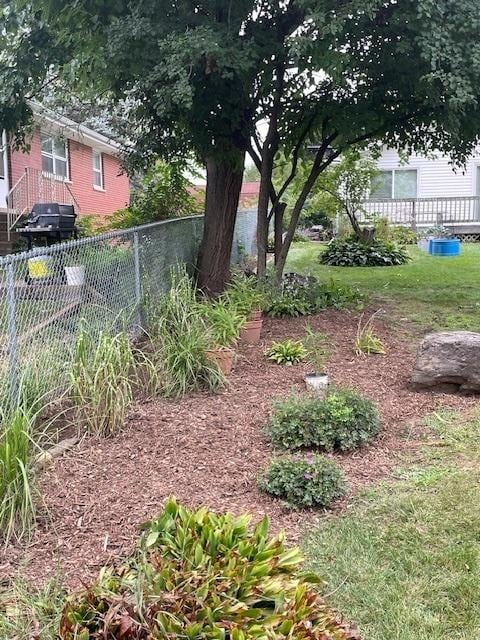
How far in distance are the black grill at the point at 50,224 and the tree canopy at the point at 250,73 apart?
1593 millimetres

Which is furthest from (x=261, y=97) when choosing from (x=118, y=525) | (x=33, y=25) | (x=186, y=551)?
(x=186, y=551)

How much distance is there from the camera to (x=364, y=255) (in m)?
15.9

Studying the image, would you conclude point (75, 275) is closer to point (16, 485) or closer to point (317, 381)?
point (317, 381)

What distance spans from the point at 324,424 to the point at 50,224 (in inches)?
294

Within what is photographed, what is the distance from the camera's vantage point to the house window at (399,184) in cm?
2450

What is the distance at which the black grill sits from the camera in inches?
414

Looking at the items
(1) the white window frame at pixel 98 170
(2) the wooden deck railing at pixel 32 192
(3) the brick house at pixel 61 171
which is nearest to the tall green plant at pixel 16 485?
(3) the brick house at pixel 61 171

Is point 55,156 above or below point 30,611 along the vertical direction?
above

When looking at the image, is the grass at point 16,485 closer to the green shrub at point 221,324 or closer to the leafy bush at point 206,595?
the leafy bush at point 206,595

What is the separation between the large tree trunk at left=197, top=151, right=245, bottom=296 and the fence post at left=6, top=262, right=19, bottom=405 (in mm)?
4985

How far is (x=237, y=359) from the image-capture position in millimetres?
6625

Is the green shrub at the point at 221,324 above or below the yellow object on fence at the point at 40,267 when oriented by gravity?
below

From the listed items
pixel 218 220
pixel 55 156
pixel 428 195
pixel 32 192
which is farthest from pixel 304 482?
pixel 428 195

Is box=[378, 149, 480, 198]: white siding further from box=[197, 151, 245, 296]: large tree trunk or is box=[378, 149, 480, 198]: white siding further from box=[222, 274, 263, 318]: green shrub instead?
box=[222, 274, 263, 318]: green shrub
